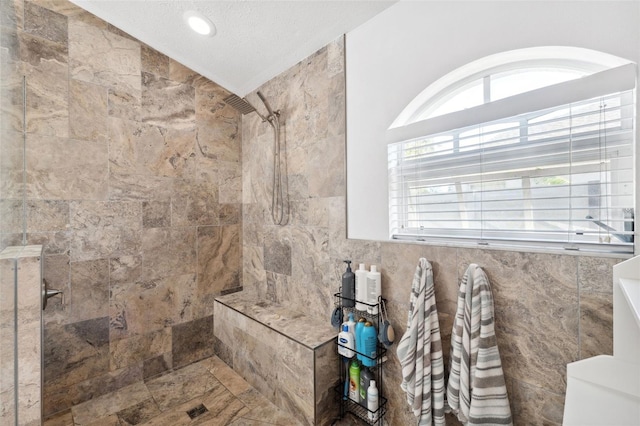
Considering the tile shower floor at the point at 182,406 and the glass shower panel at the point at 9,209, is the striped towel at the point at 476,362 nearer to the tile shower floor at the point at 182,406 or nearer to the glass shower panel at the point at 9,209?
the tile shower floor at the point at 182,406

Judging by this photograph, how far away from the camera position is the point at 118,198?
1999 millimetres

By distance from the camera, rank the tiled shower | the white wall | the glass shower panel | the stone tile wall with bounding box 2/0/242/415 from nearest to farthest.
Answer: the glass shower panel, the white wall, the tiled shower, the stone tile wall with bounding box 2/0/242/415

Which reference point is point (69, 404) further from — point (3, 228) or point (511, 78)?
point (511, 78)

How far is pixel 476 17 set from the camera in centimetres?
122

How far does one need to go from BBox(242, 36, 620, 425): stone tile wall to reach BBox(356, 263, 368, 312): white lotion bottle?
0.08m

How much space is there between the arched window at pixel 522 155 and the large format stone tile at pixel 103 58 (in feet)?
6.42

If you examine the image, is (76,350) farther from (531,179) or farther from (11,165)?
(531,179)

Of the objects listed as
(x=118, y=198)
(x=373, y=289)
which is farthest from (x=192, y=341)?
(x=373, y=289)

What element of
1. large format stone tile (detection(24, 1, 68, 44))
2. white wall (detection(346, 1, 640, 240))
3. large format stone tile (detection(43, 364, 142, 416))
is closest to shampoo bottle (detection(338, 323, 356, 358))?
white wall (detection(346, 1, 640, 240))

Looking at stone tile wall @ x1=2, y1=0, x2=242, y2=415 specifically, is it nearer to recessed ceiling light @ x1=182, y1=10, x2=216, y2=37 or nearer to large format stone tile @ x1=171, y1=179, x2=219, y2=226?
large format stone tile @ x1=171, y1=179, x2=219, y2=226

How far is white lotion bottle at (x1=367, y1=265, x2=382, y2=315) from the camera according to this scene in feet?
5.05

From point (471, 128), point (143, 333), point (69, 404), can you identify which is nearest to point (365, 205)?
point (471, 128)

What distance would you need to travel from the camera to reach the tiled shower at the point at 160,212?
1396 mm

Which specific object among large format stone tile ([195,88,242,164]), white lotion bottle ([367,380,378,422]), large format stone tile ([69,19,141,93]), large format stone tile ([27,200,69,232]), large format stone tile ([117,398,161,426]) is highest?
large format stone tile ([69,19,141,93])
